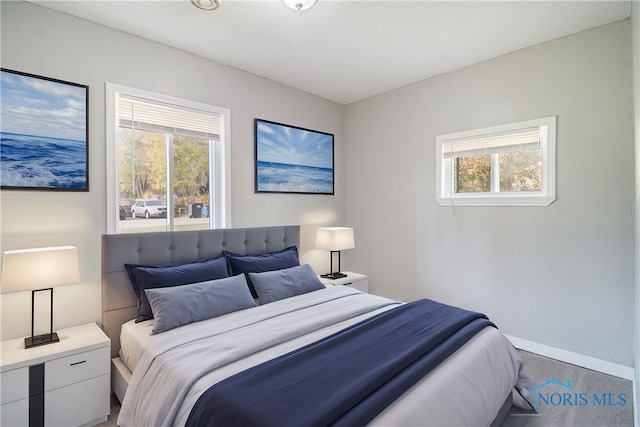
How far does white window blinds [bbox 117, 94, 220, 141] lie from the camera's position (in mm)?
2641

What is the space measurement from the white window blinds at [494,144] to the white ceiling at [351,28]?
29.4 inches

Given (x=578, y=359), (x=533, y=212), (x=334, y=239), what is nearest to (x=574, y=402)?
(x=578, y=359)

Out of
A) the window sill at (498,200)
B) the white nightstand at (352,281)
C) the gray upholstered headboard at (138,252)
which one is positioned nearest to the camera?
the gray upholstered headboard at (138,252)

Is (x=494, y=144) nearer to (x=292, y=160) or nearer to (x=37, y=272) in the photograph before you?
(x=292, y=160)

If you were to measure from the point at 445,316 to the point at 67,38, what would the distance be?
3297 mm

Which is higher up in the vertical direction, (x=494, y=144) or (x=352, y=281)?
(x=494, y=144)

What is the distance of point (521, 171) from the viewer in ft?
10.1

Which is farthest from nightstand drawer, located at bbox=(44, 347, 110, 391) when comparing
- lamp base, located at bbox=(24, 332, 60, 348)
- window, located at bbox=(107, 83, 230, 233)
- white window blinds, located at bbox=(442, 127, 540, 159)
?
white window blinds, located at bbox=(442, 127, 540, 159)

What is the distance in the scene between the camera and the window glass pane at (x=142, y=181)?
2643 millimetres

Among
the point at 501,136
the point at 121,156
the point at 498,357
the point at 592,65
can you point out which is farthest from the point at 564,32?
the point at 121,156

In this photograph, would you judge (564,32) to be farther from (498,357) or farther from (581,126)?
(498,357)

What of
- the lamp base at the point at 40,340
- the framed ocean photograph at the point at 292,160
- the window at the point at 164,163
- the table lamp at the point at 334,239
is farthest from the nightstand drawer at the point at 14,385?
the table lamp at the point at 334,239

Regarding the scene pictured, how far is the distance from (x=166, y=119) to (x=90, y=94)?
562mm

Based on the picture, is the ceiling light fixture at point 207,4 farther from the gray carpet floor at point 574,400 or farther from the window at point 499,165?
the gray carpet floor at point 574,400
